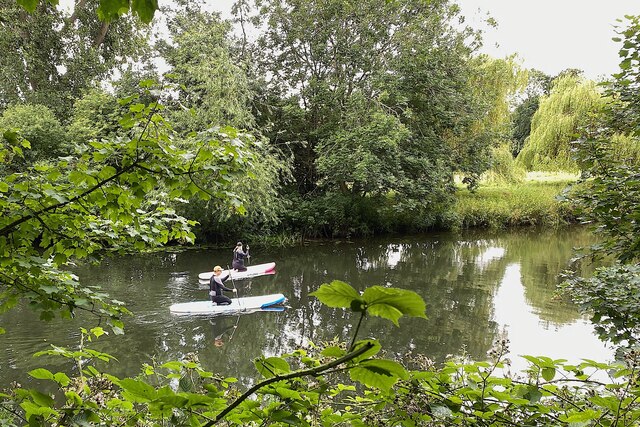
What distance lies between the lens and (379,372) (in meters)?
0.71

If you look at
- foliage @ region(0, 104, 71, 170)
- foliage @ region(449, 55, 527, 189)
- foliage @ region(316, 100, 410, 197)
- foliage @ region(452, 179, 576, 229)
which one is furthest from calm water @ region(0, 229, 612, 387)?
foliage @ region(0, 104, 71, 170)

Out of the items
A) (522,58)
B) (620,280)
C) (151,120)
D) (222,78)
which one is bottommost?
(620,280)

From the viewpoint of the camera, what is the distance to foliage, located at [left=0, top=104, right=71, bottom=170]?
12.3 meters

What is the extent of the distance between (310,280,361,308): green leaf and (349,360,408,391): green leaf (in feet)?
0.39

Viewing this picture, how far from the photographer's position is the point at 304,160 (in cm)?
1681

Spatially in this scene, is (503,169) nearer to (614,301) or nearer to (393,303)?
(614,301)

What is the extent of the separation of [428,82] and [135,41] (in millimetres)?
10704

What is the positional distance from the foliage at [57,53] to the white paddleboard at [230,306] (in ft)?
32.1

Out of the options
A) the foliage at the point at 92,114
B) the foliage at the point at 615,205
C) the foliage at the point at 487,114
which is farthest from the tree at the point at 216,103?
the foliage at the point at 615,205

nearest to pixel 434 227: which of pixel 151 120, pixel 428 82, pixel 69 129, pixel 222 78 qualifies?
pixel 428 82

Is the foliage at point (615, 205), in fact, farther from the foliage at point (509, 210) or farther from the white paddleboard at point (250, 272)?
the foliage at point (509, 210)

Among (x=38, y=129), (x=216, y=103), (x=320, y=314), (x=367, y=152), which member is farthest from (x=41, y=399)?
(x=38, y=129)

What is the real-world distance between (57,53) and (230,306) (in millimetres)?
12631

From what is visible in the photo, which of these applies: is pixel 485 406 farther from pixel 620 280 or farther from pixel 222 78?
pixel 222 78
